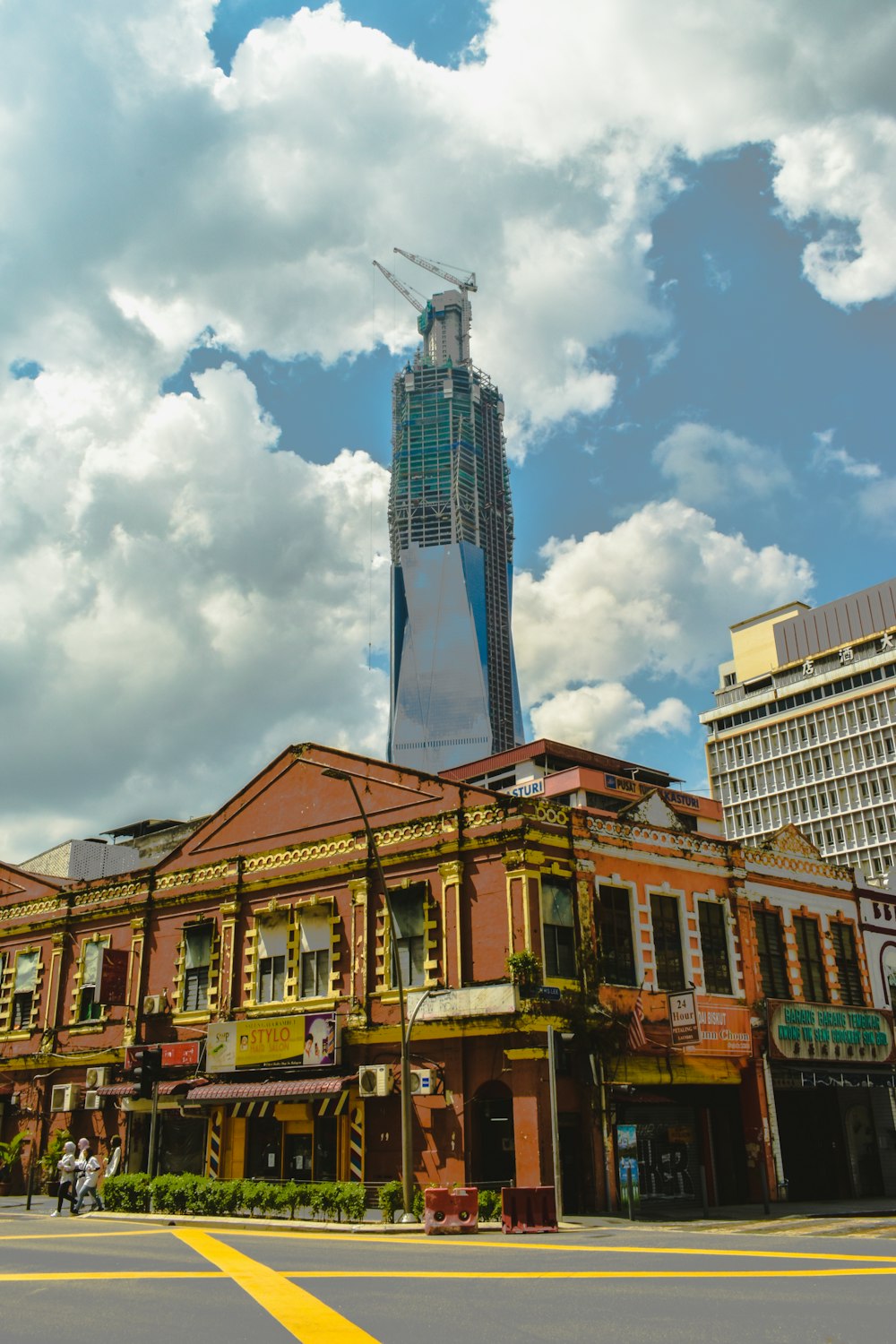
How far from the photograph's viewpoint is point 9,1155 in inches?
1549

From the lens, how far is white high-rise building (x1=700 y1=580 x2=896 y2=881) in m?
118

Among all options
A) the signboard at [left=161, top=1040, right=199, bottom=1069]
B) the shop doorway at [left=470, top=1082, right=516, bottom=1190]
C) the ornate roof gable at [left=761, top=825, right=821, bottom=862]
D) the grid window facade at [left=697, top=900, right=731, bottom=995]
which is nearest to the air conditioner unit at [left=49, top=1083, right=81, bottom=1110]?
the signboard at [left=161, top=1040, right=199, bottom=1069]

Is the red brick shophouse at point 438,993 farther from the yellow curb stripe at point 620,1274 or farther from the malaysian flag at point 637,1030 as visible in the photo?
the yellow curb stripe at point 620,1274

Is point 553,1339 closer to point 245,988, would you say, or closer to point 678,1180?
point 678,1180

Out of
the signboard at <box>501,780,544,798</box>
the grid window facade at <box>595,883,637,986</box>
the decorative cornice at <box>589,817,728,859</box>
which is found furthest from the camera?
the signboard at <box>501,780,544,798</box>

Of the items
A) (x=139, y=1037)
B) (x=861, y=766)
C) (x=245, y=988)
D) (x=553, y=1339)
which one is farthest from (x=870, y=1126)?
(x=861, y=766)

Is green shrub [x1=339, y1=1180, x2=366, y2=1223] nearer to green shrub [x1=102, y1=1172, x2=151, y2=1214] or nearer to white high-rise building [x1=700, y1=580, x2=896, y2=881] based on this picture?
green shrub [x1=102, y1=1172, x2=151, y2=1214]

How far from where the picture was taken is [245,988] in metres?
37.4

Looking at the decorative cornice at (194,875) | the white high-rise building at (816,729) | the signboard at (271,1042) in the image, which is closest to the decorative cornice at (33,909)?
the decorative cornice at (194,875)

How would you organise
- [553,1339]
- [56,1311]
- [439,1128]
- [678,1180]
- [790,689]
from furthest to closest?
1. [790,689]
2. [678,1180]
3. [439,1128]
4. [56,1311]
5. [553,1339]

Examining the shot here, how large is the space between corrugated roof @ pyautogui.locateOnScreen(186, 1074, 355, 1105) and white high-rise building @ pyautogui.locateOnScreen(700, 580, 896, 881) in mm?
82727

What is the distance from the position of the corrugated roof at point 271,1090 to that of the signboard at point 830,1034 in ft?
41.9

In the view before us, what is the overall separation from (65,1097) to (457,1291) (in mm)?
30910

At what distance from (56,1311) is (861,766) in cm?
11682
